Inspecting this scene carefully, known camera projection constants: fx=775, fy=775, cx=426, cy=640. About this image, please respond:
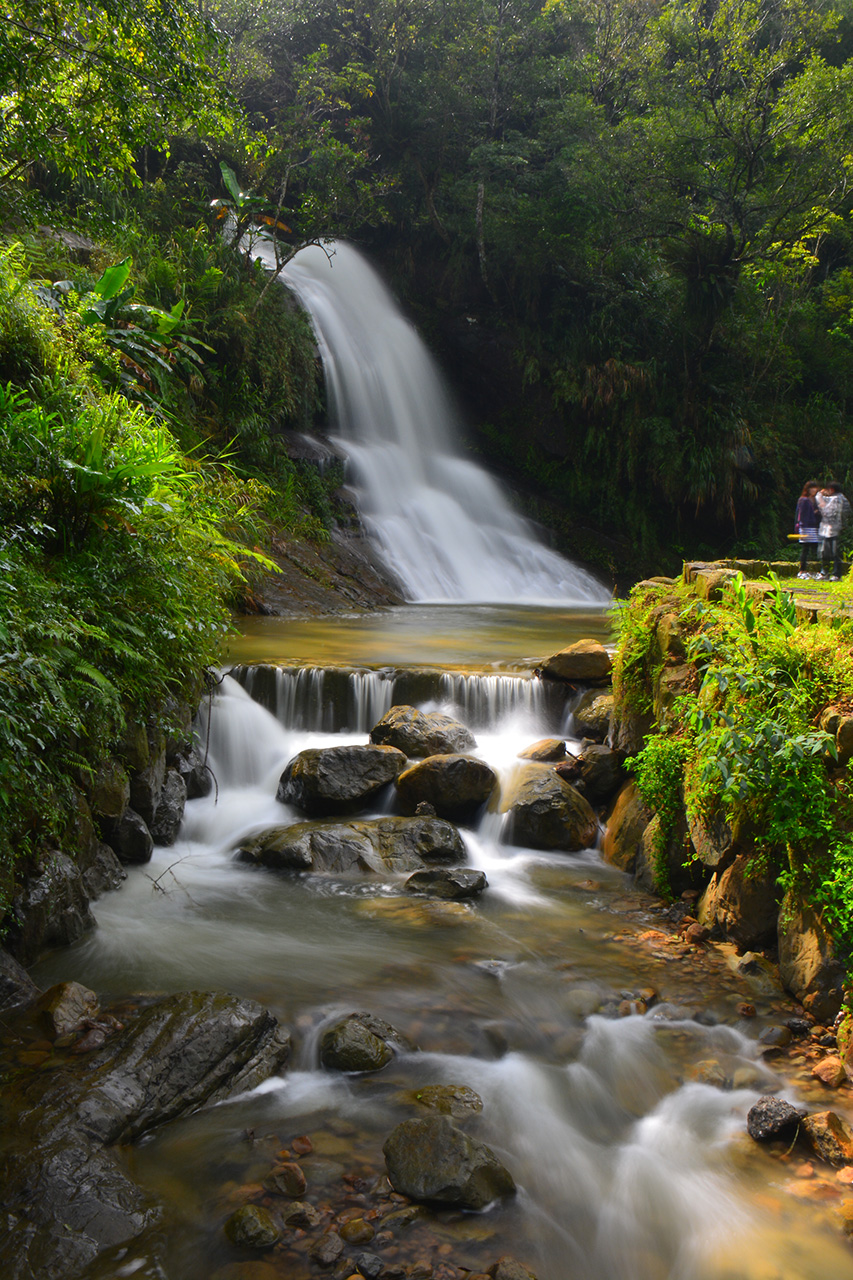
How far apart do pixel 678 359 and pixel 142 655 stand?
19180 millimetres

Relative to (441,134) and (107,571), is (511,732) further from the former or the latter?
(441,134)

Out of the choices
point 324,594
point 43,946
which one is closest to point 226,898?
point 43,946

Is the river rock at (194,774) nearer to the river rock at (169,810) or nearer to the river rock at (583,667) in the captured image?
the river rock at (169,810)

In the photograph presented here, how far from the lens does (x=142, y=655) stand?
4672 mm

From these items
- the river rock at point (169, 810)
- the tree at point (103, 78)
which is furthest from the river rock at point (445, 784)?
the tree at point (103, 78)

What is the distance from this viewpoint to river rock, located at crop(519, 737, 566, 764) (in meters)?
6.70

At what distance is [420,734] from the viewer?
6.67 meters

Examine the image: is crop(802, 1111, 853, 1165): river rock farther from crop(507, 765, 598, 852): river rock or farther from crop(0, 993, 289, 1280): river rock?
crop(507, 765, 598, 852): river rock

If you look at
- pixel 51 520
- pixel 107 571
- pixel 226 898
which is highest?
pixel 51 520

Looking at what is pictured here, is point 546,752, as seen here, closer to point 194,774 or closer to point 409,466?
point 194,774

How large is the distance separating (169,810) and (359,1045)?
2.77 m

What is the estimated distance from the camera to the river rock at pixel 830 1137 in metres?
2.96

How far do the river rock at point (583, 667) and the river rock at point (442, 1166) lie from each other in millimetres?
4986

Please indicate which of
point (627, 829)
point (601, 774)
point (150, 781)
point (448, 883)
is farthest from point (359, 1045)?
point (601, 774)
